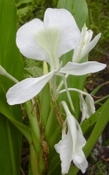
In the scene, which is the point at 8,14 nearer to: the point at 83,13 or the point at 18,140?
the point at 83,13

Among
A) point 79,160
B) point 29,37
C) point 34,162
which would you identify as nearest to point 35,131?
point 34,162

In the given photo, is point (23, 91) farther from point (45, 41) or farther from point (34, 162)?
point (34, 162)

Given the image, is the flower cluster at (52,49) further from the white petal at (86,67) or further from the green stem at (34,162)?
the green stem at (34,162)

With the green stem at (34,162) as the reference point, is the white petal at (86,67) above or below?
above

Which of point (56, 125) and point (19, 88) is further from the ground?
point (19, 88)

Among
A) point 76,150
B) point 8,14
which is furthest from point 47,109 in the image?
point 8,14

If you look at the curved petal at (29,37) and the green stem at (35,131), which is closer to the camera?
the curved petal at (29,37)

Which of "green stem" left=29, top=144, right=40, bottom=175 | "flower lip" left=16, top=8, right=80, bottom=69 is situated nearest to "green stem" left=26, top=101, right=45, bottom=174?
"green stem" left=29, top=144, right=40, bottom=175

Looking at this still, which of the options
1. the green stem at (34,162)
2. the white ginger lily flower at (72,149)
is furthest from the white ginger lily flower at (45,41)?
the green stem at (34,162)
